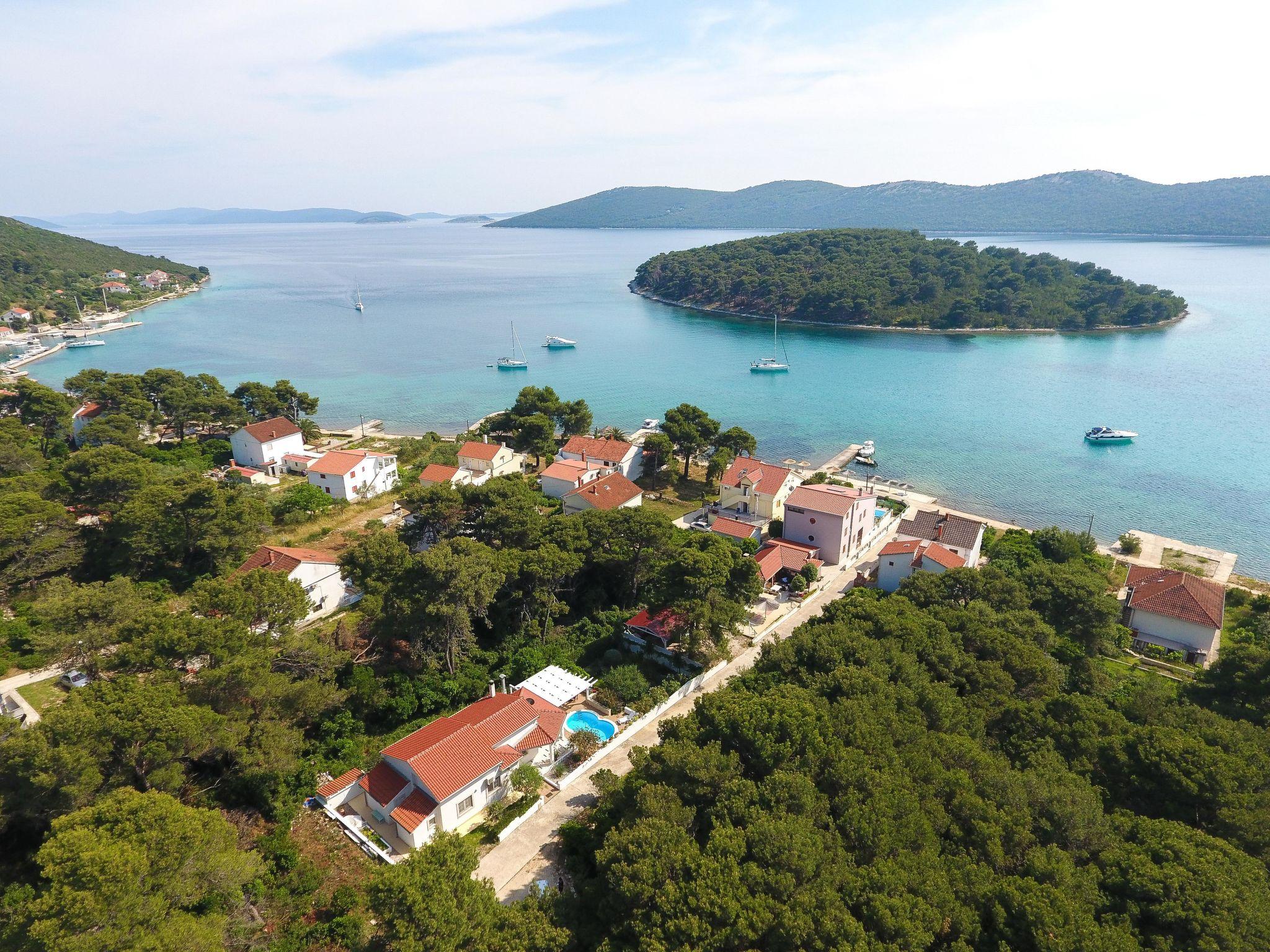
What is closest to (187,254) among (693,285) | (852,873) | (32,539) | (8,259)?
(8,259)

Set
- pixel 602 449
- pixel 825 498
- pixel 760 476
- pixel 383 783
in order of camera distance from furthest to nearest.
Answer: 1. pixel 602 449
2. pixel 760 476
3. pixel 825 498
4. pixel 383 783

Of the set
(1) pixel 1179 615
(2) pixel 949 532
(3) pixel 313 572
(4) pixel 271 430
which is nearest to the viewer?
(1) pixel 1179 615

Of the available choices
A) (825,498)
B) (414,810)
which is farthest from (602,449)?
(414,810)

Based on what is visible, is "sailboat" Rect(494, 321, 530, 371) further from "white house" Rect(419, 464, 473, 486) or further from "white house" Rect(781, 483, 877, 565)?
"white house" Rect(781, 483, 877, 565)

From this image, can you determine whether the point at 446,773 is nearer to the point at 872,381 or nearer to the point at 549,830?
the point at 549,830

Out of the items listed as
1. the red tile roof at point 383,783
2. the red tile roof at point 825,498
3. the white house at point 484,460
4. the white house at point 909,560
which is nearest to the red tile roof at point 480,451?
the white house at point 484,460

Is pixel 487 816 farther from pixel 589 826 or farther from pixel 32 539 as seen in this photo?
pixel 32 539
